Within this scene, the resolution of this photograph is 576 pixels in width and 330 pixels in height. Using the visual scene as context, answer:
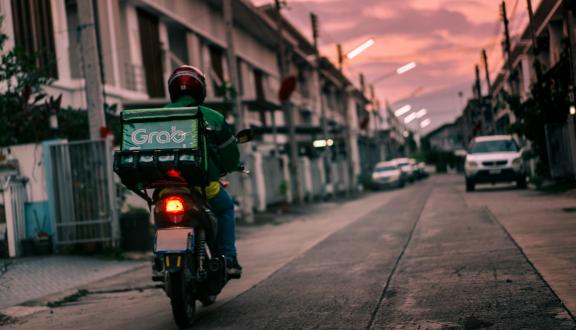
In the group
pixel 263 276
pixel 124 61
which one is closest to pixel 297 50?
pixel 124 61

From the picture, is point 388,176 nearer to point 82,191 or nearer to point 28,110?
point 82,191

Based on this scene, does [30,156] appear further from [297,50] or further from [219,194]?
[297,50]

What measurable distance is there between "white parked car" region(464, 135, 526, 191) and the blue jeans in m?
21.0

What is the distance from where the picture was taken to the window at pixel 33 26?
18812 mm

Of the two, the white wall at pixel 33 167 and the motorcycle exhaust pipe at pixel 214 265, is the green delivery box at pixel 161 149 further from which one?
the white wall at pixel 33 167

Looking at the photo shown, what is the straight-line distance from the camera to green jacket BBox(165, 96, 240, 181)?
6496mm

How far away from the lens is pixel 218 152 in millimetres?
6602

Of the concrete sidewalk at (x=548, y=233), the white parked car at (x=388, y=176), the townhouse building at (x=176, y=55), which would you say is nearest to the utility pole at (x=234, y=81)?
the townhouse building at (x=176, y=55)

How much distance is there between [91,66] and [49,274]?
4.19 metres

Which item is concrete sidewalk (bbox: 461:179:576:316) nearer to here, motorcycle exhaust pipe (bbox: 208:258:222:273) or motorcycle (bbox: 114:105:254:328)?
motorcycle exhaust pipe (bbox: 208:258:222:273)

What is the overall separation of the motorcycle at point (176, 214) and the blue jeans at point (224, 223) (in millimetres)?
349

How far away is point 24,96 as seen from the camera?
13438 mm

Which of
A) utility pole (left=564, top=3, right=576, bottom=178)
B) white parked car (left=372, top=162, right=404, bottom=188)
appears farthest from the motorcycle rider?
white parked car (left=372, top=162, right=404, bottom=188)

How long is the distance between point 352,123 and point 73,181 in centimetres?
7052
